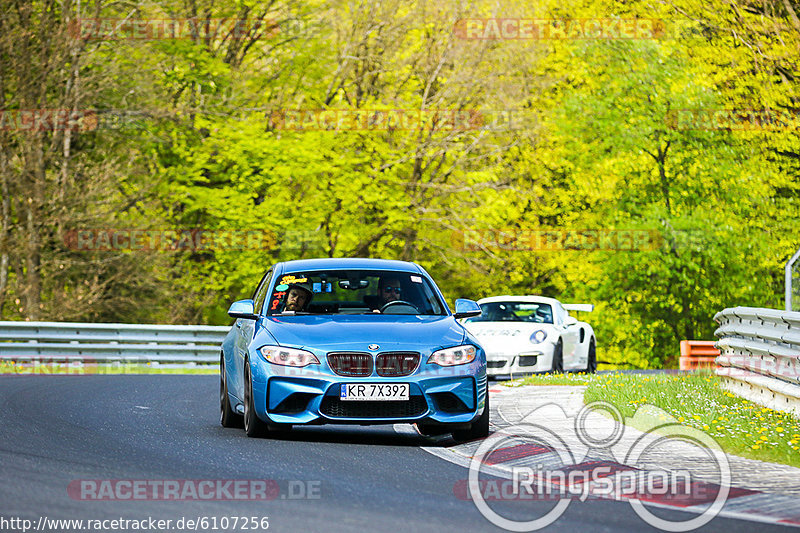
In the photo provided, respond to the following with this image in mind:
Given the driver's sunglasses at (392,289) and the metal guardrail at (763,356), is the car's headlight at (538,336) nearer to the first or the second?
the metal guardrail at (763,356)

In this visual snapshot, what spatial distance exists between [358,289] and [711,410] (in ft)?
12.6

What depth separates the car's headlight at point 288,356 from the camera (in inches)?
437

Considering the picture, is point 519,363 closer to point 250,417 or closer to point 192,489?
point 250,417

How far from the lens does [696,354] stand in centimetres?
3781

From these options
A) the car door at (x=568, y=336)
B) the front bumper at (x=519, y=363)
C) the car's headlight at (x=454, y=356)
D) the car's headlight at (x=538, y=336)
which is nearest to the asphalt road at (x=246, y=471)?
the car's headlight at (x=454, y=356)

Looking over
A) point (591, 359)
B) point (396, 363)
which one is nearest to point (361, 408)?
point (396, 363)

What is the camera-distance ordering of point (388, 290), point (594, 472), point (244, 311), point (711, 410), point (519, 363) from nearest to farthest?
point (594, 472) → point (244, 311) → point (388, 290) → point (711, 410) → point (519, 363)

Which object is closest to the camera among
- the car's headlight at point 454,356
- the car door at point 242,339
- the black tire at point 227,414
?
the car's headlight at point 454,356

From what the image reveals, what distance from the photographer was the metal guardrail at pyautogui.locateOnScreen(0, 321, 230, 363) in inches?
1045

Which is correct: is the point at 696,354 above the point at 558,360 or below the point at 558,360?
below

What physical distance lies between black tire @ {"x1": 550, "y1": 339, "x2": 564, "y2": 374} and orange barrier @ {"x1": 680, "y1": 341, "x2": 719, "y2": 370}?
12.0 meters

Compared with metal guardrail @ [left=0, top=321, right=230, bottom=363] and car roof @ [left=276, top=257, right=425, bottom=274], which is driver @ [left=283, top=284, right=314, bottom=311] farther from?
metal guardrail @ [left=0, top=321, right=230, bottom=363]

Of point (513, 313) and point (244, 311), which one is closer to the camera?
point (244, 311)

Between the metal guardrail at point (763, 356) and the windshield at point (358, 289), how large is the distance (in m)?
3.22
